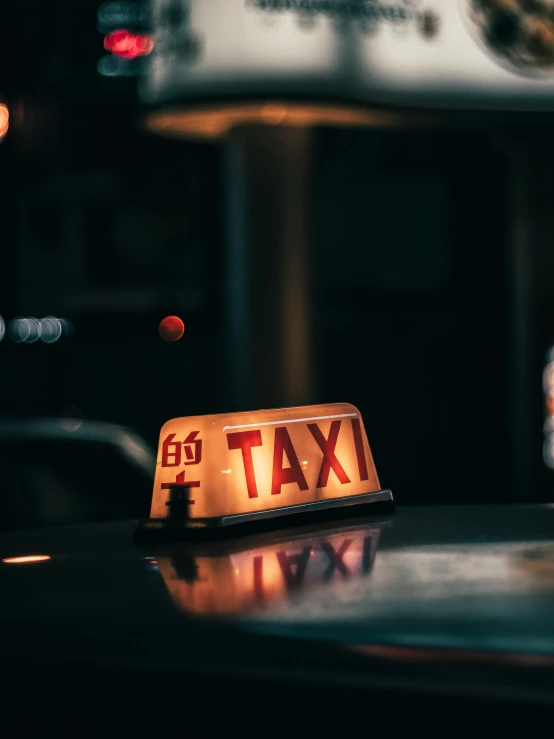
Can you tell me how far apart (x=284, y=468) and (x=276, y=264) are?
25.3ft

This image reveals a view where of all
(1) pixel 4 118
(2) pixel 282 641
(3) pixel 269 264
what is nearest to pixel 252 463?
(2) pixel 282 641

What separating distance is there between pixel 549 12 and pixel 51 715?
8892mm

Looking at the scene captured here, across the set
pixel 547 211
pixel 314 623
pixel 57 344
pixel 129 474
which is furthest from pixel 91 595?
pixel 57 344

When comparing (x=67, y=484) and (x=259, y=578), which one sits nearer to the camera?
(x=259, y=578)

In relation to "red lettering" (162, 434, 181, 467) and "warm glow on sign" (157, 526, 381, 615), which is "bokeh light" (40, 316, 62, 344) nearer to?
"red lettering" (162, 434, 181, 467)

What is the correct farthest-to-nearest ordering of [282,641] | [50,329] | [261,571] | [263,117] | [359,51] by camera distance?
1. [50,329]
2. [263,117]
3. [359,51]
4. [261,571]
5. [282,641]

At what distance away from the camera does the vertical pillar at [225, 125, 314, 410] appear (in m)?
9.51

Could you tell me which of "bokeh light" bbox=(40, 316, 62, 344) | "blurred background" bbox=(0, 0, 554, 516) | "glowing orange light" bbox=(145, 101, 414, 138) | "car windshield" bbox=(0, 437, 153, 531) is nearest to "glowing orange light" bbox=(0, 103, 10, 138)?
"blurred background" bbox=(0, 0, 554, 516)

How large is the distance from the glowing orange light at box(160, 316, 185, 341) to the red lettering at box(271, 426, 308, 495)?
1233cm

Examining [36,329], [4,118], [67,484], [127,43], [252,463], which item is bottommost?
[36,329]

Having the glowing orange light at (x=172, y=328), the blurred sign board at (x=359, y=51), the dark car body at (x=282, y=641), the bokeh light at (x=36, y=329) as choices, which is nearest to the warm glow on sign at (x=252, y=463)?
the dark car body at (x=282, y=641)

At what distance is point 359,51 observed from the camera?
9117mm

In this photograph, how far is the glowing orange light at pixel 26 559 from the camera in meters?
1.74

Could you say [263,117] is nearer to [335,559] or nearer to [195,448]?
[195,448]
